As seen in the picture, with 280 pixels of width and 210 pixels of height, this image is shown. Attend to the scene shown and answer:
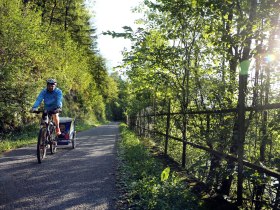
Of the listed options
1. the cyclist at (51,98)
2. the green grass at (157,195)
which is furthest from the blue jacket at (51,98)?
the green grass at (157,195)

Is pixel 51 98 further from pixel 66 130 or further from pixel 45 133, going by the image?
pixel 66 130

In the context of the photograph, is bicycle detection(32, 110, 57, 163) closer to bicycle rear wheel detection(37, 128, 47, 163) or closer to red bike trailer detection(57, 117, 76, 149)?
bicycle rear wheel detection(37, 128, 47, 163)

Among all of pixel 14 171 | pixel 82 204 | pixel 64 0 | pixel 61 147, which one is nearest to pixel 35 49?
pixel 61 147

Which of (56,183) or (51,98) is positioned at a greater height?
(51,98)

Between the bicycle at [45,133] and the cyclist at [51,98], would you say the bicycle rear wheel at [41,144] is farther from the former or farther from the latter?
the cyclist at [51,98]

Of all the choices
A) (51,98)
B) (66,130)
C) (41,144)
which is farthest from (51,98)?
(66,130)

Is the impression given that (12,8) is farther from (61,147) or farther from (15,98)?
(61,147)

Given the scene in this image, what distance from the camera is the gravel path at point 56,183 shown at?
167 inches

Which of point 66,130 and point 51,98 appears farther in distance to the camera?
point 66,130

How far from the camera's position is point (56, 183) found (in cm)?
528

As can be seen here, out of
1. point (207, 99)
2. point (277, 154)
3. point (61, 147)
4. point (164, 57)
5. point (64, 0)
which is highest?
point (64, 0)

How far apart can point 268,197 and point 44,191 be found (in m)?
3.28

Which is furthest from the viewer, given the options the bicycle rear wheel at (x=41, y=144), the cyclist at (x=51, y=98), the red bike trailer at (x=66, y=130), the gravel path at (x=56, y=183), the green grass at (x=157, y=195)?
the red bike trailer at (x=66, y=130)

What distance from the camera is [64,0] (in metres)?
27.9
